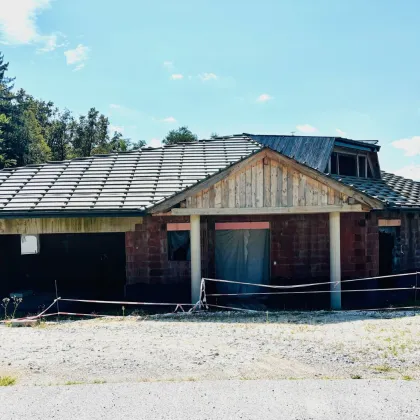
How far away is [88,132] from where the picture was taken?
59.9 m

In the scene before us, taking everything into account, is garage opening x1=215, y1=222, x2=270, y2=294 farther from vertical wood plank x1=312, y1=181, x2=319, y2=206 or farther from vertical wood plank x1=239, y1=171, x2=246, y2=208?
vertical wood plank x1=312, y1=181, x2=319, y2=206

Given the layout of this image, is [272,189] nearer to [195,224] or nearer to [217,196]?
[217,196]

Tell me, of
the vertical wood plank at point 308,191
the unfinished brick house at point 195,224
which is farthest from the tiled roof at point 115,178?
the vertical wood plank at point 308,191

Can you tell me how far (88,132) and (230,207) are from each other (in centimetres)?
5412

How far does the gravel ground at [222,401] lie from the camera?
163 inches

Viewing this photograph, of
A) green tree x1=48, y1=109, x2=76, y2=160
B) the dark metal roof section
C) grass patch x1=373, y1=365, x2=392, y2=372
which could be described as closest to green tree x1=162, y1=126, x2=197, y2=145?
green tree x1=48, y1=109, x2=76, y2=160

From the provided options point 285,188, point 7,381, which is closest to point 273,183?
point 285,188

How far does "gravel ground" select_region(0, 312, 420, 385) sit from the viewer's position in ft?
17.5

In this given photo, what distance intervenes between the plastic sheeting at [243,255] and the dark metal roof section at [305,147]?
363cm

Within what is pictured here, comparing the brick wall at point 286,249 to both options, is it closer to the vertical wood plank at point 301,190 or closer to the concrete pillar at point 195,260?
the concrete pillar at point 195,260

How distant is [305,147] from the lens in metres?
15.7

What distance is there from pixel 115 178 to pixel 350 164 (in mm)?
8862

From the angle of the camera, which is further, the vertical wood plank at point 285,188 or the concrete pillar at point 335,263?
the concrete pillar at point 335,263

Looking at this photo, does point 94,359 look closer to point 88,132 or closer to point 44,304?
point 44,304
